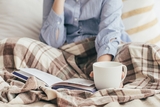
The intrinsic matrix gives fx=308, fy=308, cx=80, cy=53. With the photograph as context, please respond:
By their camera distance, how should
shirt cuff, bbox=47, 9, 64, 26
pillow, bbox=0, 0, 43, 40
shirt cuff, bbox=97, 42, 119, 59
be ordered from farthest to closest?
pillow, bbox=0, 0, 43, 40
shirt cuff, bbox=47, 9, 64, 26
shirt cuff, bbox=97, 42, 119, 59

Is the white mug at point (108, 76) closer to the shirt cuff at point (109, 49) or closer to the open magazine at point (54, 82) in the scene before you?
the open magazine at point (54, 82)

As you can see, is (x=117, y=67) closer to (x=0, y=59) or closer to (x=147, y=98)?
(x=147, y=98)

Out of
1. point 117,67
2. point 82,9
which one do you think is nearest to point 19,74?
point 117,67

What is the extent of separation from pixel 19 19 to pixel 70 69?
0.42 m

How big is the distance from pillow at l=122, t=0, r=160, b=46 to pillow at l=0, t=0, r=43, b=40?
395 millimetres

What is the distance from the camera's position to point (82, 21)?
120 cm

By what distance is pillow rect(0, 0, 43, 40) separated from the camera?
53.0 inches

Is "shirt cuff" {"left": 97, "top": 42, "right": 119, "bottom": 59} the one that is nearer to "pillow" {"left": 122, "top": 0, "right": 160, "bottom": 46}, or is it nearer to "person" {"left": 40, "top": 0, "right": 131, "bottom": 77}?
"person" {"left": 40, "top": 0, "right": 131, "bottom": 77}

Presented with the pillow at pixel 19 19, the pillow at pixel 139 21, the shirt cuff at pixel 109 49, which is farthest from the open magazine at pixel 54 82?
the pillow at pixel 139 21

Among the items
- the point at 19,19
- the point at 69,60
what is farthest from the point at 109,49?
the point at 19,19

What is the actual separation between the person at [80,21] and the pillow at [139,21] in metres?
0.11

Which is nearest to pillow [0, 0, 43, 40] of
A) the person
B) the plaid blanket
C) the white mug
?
the person

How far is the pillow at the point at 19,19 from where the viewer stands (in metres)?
1.35

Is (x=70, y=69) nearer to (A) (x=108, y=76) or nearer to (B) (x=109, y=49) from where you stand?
(B) (x=109, y=49)
